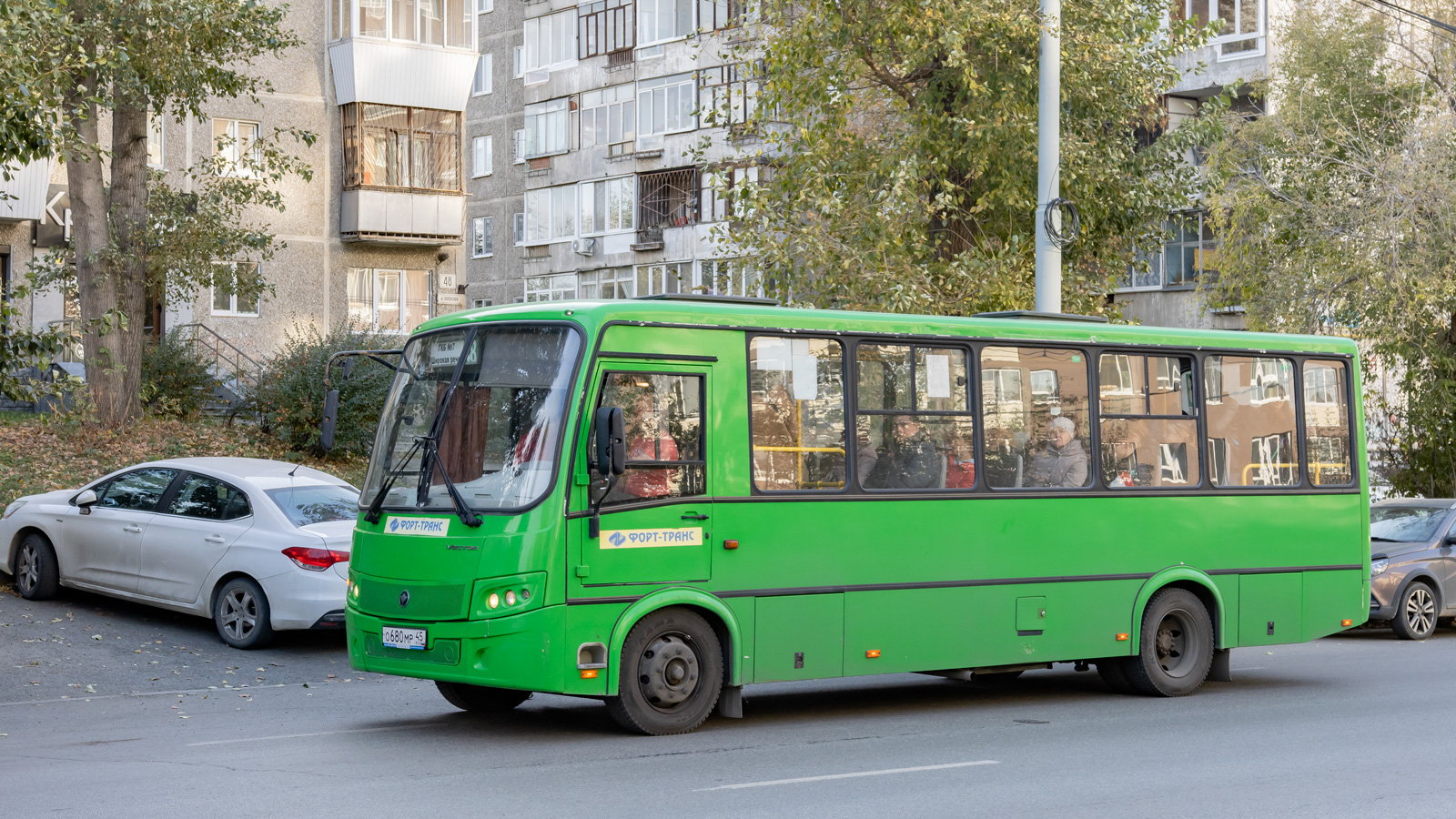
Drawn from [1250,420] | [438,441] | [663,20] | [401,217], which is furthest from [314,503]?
[663,20]

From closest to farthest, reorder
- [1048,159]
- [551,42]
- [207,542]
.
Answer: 1. [207,542]
2. [1048,159]
3. [551,42]

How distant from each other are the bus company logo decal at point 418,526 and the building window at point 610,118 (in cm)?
4401

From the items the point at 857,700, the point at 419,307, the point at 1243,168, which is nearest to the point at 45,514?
the point at 857,700

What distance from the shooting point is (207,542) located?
1494cm

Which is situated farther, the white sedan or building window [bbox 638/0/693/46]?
building window [bbox 638/0/693/46]

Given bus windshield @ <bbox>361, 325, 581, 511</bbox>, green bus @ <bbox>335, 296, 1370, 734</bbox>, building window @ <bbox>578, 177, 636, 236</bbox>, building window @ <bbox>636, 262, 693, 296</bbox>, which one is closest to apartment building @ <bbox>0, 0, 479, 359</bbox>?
building window @ <bbox>636, 262, 693, 296</bbox>

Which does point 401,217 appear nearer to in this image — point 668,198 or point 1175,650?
point 668,198

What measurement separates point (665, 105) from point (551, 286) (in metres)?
9.16

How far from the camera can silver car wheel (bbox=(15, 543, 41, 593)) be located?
16.6 m

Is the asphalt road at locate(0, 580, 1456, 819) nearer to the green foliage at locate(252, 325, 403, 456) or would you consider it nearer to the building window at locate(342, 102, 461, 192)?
the green foliage at locate(252, 325, 403, 456)

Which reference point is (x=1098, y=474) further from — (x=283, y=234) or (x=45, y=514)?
(x=283, y=234)

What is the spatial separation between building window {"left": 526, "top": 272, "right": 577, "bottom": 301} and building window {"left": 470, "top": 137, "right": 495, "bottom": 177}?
848cm

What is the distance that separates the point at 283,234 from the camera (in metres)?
40.1

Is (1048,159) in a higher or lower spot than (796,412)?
higher
